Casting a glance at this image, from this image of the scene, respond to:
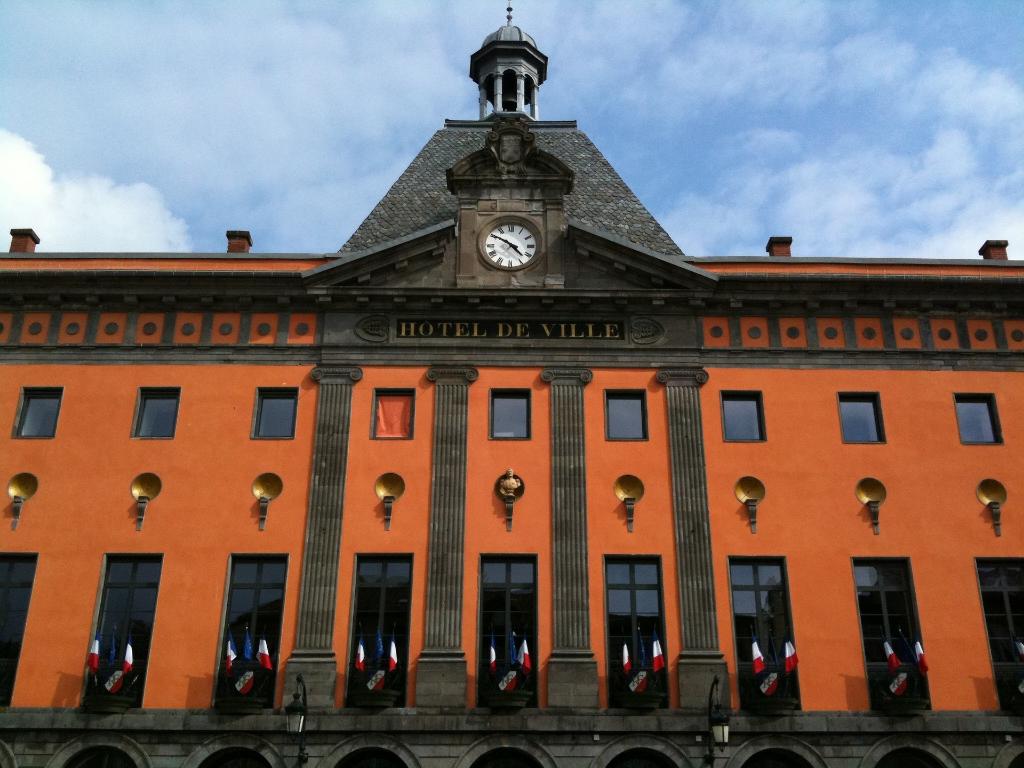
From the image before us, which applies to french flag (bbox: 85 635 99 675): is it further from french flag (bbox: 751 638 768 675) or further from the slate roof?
french flag (bbox: 751 638 768 675)

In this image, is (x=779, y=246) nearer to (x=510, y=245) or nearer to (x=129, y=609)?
(x=510, y=245)

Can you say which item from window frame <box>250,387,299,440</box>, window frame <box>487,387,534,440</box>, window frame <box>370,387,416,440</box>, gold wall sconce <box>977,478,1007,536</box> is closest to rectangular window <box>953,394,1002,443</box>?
gold wall sconce <box>977,478,1007,536</box>

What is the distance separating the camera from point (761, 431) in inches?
1001

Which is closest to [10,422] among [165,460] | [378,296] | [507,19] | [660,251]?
[165,460]

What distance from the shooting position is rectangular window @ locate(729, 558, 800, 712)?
22344 mm

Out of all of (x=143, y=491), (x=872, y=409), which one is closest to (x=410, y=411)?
(x=143, y=491)

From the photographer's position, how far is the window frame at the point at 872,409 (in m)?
25.3

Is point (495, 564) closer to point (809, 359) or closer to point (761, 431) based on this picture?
point (761, 431)

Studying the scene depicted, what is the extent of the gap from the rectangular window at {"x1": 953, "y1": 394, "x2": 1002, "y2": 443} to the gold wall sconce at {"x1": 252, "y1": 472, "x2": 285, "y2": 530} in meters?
16.7

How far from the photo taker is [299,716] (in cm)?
2148

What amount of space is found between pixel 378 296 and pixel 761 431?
1015cm

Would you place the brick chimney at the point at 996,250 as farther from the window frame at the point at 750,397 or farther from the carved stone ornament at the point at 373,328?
the carved stone ornament at the point at 373,328

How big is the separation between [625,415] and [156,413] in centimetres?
1169

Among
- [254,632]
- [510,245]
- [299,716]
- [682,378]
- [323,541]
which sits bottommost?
[299,716]
